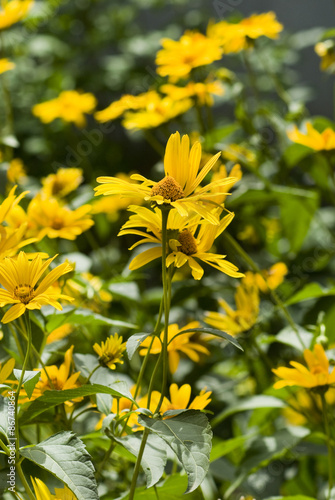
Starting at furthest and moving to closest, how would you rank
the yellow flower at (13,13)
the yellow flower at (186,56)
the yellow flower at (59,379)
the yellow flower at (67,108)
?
the yellow flower at (67,108) → the yellow flower at (13,13) → the yellow flower at (186,56) → the yellow flower at (59,379)

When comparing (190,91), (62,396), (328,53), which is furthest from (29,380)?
(328,53)

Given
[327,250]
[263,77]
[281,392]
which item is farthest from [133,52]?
[281,392]

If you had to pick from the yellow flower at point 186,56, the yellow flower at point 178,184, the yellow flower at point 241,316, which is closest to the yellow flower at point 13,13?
the yellow flower at point 186,56

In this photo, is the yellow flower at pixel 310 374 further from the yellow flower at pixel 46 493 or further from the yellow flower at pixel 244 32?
the yellow flower at pixel 244 32

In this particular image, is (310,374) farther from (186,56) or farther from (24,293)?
(186,56)

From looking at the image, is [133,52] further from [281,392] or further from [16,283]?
[16,283]

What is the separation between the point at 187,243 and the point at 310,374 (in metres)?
0.17

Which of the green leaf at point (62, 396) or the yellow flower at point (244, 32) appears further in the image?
the yellow flower at point (244, 32)

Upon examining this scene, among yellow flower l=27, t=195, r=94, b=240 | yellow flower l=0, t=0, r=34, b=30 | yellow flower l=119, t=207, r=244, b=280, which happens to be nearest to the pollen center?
yellow flower l=119, t=207, r=244, b=280

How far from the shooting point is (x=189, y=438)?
1.43 ft

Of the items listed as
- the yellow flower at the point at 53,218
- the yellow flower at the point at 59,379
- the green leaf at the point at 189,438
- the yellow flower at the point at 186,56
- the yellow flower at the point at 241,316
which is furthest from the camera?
the yellow flower at the point at 186,56

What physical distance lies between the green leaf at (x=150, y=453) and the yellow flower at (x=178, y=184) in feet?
0.58

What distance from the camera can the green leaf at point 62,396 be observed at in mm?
458

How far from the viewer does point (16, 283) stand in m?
0.48
